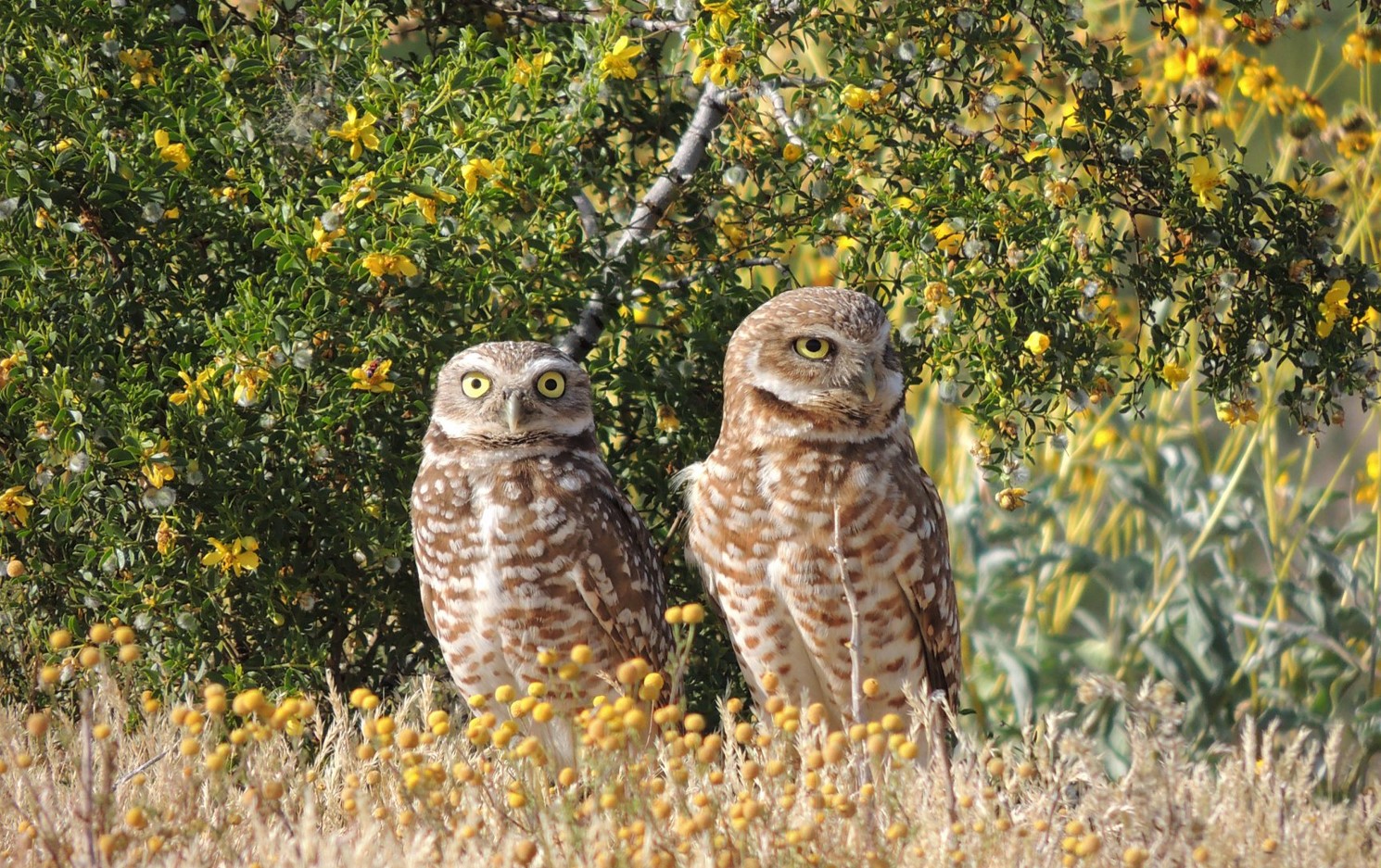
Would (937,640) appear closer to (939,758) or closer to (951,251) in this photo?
(951,251)

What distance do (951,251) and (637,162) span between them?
1211mm

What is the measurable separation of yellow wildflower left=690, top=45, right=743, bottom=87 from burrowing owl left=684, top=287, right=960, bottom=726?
514 mm

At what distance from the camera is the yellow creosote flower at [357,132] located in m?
3.26


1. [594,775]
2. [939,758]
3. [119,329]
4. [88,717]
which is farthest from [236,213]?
[939,758]

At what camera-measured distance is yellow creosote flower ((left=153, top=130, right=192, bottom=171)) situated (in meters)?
3.30

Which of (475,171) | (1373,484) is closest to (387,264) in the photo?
(475,171)

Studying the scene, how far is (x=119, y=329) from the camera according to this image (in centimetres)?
351

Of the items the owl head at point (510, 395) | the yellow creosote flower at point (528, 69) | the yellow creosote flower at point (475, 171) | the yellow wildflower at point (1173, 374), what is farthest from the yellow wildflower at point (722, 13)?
the yellow wildflower at point (1173, 374)

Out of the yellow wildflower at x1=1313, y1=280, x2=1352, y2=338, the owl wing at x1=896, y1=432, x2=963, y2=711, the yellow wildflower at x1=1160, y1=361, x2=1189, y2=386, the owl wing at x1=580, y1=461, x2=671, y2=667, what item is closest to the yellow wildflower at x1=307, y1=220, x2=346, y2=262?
the owl wing at x1=580, y1=461, x2=671, y2=667

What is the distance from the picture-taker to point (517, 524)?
338 cm

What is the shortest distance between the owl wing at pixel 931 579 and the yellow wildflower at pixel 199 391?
5.19 ft

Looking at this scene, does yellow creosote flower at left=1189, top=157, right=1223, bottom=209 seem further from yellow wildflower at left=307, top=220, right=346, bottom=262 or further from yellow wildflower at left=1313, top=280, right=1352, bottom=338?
yellow wildflower at left=307, top=220, right=346, bottom=262

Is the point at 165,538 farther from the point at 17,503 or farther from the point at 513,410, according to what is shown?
the point at 513,410

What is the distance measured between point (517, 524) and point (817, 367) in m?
0.77
